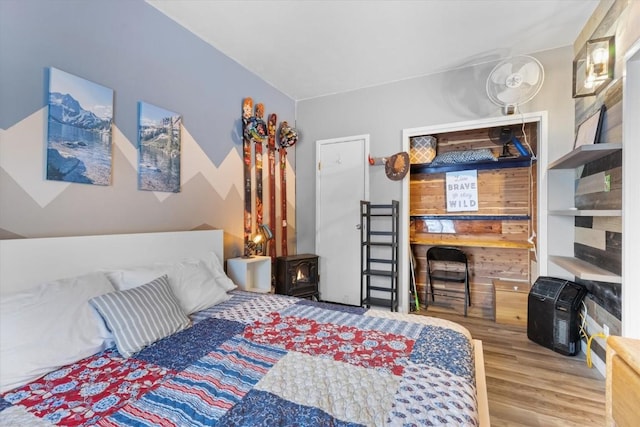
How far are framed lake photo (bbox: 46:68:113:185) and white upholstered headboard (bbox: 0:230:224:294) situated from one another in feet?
1.23

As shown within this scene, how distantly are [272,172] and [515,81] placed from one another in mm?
2584

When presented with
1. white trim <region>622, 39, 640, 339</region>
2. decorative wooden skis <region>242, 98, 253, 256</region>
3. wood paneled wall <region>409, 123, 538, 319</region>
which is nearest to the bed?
white trim <region>622, 39, 640, 339</region>

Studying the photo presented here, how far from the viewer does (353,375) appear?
3.71 feet

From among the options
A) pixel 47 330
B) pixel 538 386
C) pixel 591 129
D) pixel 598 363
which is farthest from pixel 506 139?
pixel 47 330

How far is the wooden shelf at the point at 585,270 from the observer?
6.11ft

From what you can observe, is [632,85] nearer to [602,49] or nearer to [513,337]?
[602,49]

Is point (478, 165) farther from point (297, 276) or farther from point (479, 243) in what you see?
point (297, 276)

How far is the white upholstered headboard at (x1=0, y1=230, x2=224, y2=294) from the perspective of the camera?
143 centimetres

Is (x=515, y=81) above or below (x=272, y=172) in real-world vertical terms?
above

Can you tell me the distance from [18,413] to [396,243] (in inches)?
121

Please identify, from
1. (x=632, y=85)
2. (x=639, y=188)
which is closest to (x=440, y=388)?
(x=639, y=188)

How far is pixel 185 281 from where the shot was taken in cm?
193

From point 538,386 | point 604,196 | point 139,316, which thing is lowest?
point 538,386

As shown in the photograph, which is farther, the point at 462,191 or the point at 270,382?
the point at 462,191
